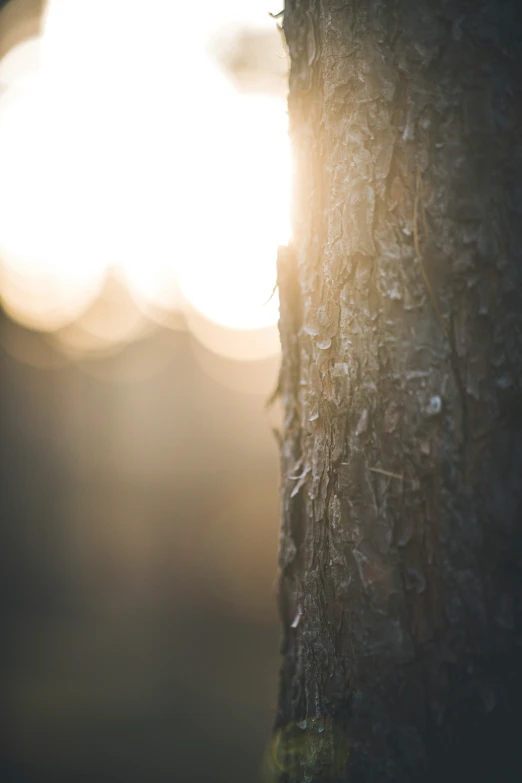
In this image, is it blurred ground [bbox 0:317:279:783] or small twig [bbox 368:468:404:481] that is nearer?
small twig [bbox 368:468:404:481]

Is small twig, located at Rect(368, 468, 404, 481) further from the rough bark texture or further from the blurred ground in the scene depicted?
the blurred ground

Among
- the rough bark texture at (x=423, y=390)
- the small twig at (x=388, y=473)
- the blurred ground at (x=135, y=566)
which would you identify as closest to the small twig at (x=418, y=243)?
the rough bark texture at (x=423, y=390)

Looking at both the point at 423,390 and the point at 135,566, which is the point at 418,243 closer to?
the point at 423,390

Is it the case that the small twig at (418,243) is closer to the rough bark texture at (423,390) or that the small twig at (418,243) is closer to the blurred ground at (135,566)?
the rough bark texture at (423,390)

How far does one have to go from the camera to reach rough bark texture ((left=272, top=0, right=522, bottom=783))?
82cm

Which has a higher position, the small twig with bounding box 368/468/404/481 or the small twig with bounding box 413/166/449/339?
the small twig with bounding box 413/166/449/339

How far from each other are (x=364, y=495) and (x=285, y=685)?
0.61m

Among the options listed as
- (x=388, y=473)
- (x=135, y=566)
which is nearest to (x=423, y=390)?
(x=388, y=473)

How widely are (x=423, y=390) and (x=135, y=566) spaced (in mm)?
8367

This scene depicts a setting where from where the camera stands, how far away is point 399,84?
2.94 feet

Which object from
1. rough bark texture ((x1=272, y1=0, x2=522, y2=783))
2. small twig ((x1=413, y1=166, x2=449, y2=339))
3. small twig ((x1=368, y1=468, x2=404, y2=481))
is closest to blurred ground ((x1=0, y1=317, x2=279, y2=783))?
rough bark texture ((x1=272, y1=0, x2=522, y2=783))

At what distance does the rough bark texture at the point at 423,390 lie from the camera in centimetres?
82

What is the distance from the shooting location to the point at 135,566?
326 inches

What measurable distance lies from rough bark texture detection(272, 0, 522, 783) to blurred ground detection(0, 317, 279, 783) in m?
3.80
